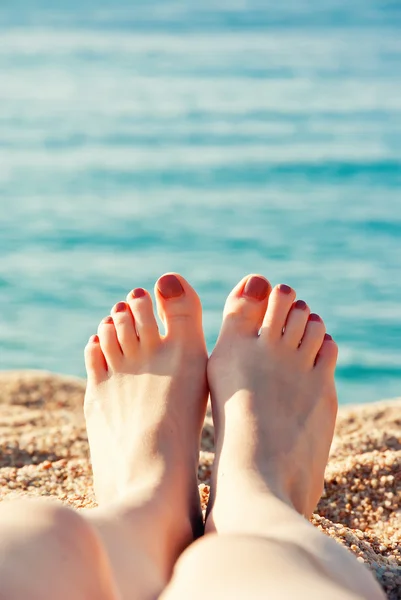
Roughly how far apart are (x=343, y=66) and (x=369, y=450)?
24.3 feet

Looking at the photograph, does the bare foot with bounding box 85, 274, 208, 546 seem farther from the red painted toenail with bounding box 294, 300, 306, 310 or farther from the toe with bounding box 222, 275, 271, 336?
the red painted toenail with bounding box 294, 300, 306, 310

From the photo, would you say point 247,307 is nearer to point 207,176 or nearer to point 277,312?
point 277,312

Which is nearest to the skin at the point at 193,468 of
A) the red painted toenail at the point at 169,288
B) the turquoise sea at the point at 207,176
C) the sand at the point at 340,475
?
the red painted toenail at the point at 169,288

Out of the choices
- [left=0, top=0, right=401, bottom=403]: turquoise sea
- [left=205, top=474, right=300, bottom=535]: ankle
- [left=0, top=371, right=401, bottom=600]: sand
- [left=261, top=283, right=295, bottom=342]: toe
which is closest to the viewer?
[left=205, top=474, right=300, bottom=535]: ankle

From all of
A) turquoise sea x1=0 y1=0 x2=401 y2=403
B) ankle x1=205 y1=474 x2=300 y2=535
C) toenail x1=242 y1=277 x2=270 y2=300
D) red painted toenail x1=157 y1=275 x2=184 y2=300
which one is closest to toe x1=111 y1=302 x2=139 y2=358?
red painted toenail x1=157 y1=275 x2=184 y2=300

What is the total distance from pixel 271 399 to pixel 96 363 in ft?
1.34

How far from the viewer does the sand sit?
4.74 feet

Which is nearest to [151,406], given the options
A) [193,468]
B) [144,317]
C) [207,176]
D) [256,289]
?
[193,468]

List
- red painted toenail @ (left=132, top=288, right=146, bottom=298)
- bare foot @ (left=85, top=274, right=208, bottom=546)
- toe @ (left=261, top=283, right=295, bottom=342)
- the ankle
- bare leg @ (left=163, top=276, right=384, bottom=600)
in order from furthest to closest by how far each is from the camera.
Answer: red painted toenail @ (left=132, top=288, right=146, bottom=298)
toe @ (left=261, top=283, right=295, bottom=342)
bare foot @ (left=85, top=274, right=208, bottom=546)
the ankle
bare leg @ (left=163, top=276, right=384, bottom=600)

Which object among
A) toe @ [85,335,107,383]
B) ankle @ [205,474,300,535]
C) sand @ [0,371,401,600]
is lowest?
sand @ [0,371,401,600]

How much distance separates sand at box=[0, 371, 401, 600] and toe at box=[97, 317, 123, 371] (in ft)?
0.86

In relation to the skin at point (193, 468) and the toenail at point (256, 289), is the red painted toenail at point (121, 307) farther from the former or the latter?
the toenail at point (256, 289)

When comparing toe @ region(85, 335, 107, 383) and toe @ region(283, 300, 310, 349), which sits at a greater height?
toe @ region(283, 300, 310, 349)

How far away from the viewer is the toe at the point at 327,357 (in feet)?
5.75
